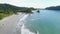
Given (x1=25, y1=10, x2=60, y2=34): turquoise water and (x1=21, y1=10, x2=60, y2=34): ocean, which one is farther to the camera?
(x1=25, y1=10, x2=60, y2=34): turquoise water

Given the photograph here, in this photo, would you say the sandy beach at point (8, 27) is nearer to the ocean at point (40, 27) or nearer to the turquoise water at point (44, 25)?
the ocean at point (40, 27)

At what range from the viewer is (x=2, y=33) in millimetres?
21562

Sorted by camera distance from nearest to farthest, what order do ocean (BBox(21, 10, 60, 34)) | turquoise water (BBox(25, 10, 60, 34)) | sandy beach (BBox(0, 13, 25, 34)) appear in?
sandy beach (BBox(0, 13, 25, 34))
ocean (BBox(21, 10, 60, 34))
turquoise water (BBox(25, 10, 60, 34))

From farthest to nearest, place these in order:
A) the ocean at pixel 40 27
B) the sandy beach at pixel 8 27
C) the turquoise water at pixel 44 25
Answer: the turquoise water at pixel 44 25
the ocean at pixel 40 27
the sandy beach at pixel 8 27

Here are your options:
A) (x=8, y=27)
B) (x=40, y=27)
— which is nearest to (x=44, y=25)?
(x=40, y=27)

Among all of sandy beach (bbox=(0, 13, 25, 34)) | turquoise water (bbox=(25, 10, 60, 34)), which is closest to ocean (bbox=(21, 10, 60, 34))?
turquoise water (bbox=(25, 10, 60, 34))

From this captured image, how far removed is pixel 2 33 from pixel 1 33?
0.45 feet

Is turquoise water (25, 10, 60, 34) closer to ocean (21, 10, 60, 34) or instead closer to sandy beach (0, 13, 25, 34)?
ocean (21, 10, 60, 34)

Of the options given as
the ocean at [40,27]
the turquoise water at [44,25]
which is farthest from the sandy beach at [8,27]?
the turquoise water at [44,25]

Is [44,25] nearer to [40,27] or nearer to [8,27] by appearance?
[40,27]

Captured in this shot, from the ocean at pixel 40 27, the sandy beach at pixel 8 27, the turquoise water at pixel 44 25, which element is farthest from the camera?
the turquoise water at pixel 44 25

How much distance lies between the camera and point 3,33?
21.4m

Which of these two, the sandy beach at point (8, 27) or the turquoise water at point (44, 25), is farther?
the turquoise water at point (44, 25)

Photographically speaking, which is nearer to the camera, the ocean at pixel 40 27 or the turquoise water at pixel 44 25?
the ocean at pixel 40 27
